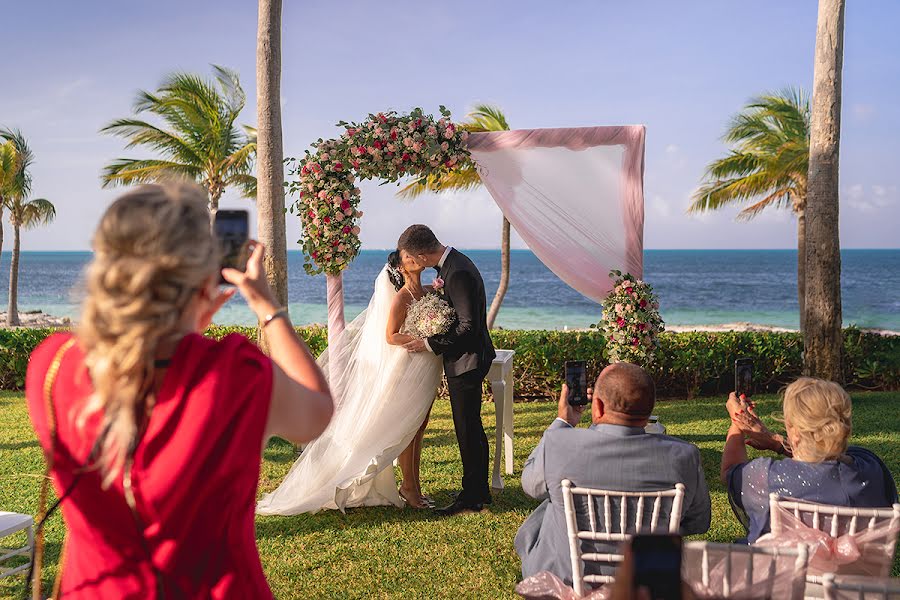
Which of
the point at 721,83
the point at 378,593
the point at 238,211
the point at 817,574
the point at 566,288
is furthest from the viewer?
the point at 566,288

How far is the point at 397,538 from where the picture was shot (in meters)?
5.24

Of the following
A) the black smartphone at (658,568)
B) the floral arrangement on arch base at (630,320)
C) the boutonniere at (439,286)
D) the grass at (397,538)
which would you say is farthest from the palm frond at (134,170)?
the black smartphone at (658,568)

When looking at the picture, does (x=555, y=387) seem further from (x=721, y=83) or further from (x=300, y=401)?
(x=721, y=83)

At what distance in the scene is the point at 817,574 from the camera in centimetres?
287

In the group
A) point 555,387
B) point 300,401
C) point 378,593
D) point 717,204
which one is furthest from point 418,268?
point 717,204

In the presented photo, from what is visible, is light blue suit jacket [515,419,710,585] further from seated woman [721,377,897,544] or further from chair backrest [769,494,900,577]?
chair backrest [769,494,900,577]

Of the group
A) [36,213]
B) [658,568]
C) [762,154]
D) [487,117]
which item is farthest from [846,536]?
[36,213]

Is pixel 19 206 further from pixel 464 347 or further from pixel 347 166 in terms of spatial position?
pixel 464 347

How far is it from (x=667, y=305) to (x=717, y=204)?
35400 mm

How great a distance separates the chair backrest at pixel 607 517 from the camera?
3.05 metres

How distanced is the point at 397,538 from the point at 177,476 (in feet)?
13.4

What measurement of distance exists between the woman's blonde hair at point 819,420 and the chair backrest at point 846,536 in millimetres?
260

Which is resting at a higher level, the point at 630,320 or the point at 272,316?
the point at 272,316

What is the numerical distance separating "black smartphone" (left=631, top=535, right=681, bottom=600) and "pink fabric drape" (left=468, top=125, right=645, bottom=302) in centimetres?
575
